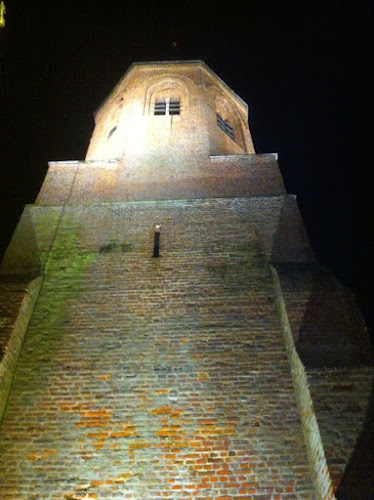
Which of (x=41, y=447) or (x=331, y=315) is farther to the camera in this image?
(x=331, y=315)

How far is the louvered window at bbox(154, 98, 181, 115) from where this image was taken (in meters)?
12.2

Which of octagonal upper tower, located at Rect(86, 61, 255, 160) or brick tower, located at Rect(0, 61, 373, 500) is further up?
octagonal upper tower, located at Rect(86, 61, 255, 160)

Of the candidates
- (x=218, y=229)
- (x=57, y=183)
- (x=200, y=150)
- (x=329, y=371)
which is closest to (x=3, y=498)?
(x=329, y=371)

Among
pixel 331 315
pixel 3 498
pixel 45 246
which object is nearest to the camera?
pixel 3 498

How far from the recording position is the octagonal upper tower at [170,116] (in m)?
10.8

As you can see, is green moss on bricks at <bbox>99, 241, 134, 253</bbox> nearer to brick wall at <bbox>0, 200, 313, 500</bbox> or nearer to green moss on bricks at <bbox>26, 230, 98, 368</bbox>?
brick wall at <bbox>0, 200, 313, 500</bbox>

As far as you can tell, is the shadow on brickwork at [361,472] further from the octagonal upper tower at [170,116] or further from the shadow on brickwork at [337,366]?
the octagonal upper tower at [170,116]

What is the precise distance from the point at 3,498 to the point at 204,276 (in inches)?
158

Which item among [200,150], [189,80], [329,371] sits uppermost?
[189,80]

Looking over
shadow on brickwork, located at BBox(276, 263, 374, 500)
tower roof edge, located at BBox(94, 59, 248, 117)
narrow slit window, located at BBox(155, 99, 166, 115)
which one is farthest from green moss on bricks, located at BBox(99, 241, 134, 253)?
tower roof edge, located at BBox(94, 59, 248, 117)

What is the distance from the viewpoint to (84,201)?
358 inches

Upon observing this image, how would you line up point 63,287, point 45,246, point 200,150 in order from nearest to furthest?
point 63,287 → point 45,246 → point 200,150

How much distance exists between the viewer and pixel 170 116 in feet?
38.7

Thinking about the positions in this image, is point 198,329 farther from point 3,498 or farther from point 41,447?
point 3,498
